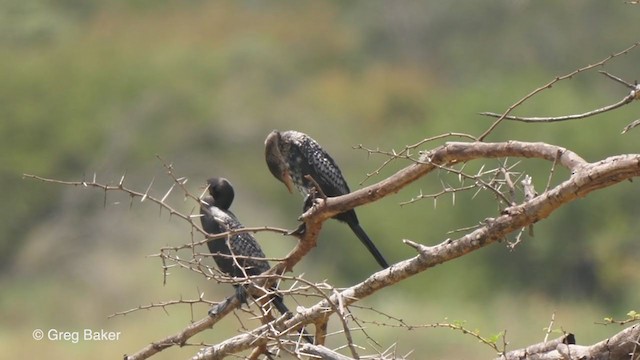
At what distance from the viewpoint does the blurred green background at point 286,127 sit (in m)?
22.5

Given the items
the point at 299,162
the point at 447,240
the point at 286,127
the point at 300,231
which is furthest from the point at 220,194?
the point at 286,127

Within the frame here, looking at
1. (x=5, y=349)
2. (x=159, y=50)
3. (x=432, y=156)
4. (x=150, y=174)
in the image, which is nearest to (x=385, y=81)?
(x=159, y=50)

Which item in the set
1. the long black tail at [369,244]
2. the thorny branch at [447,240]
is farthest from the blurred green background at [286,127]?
the thorny branch at [447,240]

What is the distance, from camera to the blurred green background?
22531 millimetres

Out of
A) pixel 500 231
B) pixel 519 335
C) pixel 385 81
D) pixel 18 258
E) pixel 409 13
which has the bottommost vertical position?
pixel 500 231

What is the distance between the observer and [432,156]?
226 inches

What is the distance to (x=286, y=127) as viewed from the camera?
29156mm

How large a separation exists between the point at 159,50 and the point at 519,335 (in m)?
16.1

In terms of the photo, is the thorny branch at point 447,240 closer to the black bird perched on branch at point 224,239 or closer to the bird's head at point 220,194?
the black bird perched on branch at point 224,239

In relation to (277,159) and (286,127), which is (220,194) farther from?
(286,127)

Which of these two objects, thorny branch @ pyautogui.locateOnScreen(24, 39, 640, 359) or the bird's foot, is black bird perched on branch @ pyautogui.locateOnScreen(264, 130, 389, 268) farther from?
thorny branch @ pyautogui.locateOnScreen(24, 39, 640, 359)

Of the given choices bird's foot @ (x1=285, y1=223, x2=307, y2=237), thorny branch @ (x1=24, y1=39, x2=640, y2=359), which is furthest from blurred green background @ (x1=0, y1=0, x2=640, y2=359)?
thorny branch @ (x1=24, y1=39, x2=640, y2=359)

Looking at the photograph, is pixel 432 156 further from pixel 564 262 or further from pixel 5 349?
pixel 564 262

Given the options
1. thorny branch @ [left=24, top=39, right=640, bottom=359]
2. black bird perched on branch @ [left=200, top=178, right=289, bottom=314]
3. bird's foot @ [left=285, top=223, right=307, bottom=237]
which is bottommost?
thorny branch @ [left=24, top=39, right=640, bottom=359]
